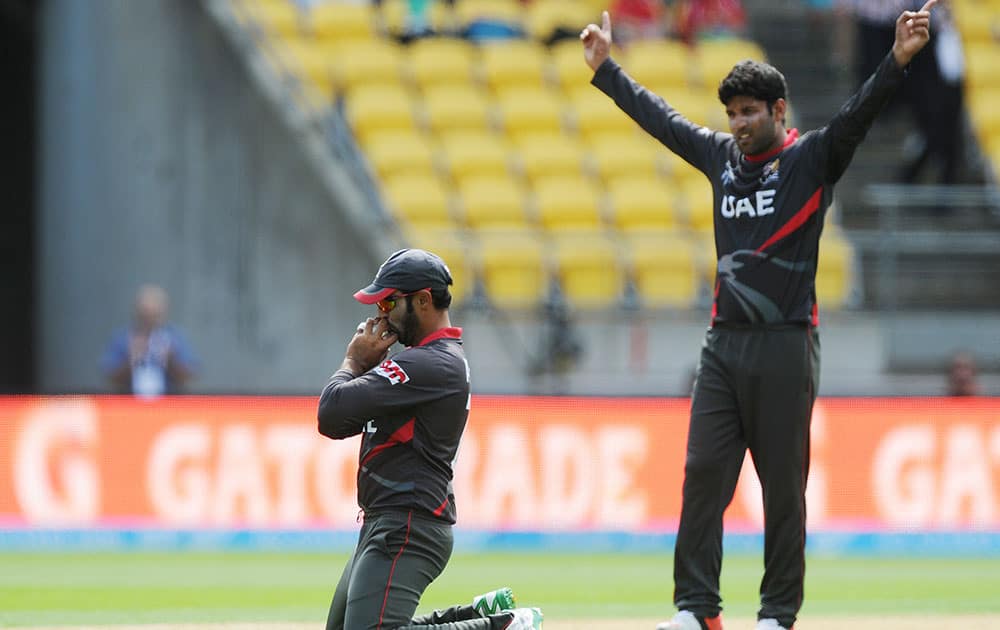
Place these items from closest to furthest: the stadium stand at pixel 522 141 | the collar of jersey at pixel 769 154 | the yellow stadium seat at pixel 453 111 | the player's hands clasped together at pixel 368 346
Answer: the player's hands clasped together at pixel 368 346
the collar of jersey at pixel 769 154
the stadium stand at pixel 522 141
the yellow stadium seat at pixel 453 111

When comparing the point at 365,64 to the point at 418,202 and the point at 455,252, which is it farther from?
the point at 455,252

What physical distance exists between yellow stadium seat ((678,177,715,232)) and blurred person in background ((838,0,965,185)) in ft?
7.24

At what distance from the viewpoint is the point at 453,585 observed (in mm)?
10172

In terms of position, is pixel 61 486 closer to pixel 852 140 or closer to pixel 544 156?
pixel 544 156

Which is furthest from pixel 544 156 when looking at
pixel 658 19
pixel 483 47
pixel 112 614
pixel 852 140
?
pixel 852 140

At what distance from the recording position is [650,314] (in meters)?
14.5

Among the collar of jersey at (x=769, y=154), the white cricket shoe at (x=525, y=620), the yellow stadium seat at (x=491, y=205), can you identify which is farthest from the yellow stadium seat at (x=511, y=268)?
the white cricket shoe at (x=525, y=620)

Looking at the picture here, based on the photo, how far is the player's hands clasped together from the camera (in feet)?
19.4

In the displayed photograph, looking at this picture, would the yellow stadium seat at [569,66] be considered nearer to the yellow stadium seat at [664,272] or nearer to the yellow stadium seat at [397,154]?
the yellow stadium seat at [397,154]

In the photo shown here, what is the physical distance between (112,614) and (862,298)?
920 centimetres

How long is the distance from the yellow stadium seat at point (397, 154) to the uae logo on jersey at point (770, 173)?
9383mm

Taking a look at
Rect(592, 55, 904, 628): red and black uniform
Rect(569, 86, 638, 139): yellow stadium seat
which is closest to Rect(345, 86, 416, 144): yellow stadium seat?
Rect(569, 86, 638, 139): yellow stadium seat

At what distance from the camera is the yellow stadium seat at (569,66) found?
17047 millimetres

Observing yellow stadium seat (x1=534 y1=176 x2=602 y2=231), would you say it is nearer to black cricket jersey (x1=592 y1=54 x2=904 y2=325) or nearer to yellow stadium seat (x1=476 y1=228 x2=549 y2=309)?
yellow stadium seat (x1=476 y1=228 x2=549 y2=309)
